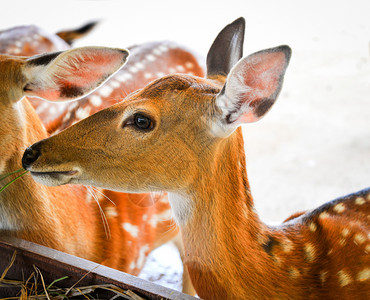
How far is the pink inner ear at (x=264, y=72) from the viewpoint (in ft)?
2.72

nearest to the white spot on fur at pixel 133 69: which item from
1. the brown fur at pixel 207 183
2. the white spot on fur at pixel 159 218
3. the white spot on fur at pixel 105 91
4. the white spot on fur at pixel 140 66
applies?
the white spot on fur at pixel 140 66

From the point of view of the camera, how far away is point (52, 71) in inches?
42.4

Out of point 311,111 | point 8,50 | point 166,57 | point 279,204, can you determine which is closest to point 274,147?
point 311,111

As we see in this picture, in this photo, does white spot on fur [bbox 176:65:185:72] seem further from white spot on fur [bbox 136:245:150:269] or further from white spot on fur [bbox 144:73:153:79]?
white spot on fur [bbox 136:245:150:269]

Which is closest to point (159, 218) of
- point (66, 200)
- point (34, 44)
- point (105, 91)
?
point (66, 200)

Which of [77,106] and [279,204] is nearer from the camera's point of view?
[77,106]

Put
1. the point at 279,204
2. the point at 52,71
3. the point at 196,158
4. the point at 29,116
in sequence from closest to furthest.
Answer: the point at 196,158 → the point at 52,71 → the point at 29,116 → the point at 279,204

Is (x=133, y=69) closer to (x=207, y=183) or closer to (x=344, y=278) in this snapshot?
(x=207, y=183)

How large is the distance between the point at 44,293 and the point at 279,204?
4.36 ft

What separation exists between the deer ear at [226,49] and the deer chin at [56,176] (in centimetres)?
39

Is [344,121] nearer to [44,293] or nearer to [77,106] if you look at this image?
[77,106]

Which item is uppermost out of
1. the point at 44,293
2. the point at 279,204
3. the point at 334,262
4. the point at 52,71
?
the point at 52,71

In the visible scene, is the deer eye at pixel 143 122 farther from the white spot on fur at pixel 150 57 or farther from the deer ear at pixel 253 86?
the white spot on fur at pixel 150 57

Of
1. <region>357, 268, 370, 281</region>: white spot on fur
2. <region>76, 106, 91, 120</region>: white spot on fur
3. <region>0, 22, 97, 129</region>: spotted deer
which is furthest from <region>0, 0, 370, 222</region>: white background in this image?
<region>357, 268, 370, 281</region>: white spot on fur
